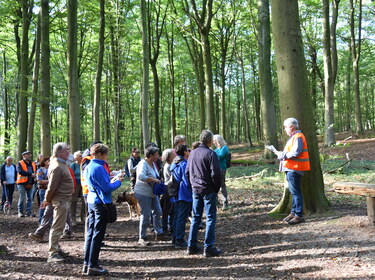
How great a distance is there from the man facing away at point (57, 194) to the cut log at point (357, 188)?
480 cm

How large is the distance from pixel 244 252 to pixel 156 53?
60.6 feet

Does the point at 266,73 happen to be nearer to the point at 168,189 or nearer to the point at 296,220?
the point at 296,220

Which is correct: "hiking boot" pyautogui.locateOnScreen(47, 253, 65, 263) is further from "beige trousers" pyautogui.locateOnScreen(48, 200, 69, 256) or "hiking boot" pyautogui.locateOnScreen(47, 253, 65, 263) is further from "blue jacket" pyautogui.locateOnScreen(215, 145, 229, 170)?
"blue jacket" pyautogui.locateOnScreen(215, 145, 229, 170)

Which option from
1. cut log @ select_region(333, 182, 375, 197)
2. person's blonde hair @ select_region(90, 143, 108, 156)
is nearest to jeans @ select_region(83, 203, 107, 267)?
person's blonde hair @ select_region(90, 143, 108, 156)

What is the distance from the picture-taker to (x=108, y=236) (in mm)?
7098

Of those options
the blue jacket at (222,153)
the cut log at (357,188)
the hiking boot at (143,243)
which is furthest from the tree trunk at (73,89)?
the cut log at (357,188)

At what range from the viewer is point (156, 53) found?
2178 cm

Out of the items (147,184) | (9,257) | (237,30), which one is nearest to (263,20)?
(237,30)

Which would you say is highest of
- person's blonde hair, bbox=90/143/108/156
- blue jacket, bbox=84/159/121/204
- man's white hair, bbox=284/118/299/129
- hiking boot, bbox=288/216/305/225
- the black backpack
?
man's white hair, bbox=284/118/299/129

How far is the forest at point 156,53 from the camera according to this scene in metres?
12.1

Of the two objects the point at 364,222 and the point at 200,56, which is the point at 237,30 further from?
the point at 364,222

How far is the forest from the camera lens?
12086mm

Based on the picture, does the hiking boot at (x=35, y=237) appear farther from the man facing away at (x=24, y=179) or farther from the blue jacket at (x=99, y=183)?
the man facing away at (x=24, y=179)

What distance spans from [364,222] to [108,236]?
5074 mm
